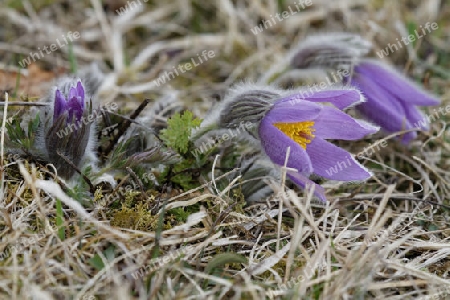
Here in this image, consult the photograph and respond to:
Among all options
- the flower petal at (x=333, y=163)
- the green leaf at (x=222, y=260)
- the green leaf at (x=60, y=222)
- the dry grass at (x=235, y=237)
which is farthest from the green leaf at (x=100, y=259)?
the flower petal at (x=333, y=163)

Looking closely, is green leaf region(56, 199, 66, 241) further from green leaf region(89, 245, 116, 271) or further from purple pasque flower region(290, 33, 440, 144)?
purple pasque flower region(290, 33, 440, 144)

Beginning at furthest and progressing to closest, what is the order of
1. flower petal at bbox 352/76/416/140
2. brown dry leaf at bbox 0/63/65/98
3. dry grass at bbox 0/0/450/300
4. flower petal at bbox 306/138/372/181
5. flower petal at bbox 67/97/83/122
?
brown dry leaf at bbox 0/63/65/98
flower petal at bbox 352/76/416/140
flower petal at bbox 306/138/372/181
flower petal at bbox 67/97/83/122
dry grass at bbox 0/0/450/300

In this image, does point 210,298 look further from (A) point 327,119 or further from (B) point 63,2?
(B) point 63,2

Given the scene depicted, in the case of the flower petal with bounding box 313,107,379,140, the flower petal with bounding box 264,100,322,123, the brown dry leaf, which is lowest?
the flower petal with bounding box 313,107,379,140

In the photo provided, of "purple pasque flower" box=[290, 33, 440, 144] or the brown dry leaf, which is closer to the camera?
"purple pasque flower" box=[290, 33, 440, 144]

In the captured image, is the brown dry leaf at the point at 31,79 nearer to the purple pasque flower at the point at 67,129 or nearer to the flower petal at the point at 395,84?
the purple pasque flower at the point at 67,129

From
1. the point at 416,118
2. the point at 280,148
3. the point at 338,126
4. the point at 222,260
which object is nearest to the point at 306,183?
the point at 280,148

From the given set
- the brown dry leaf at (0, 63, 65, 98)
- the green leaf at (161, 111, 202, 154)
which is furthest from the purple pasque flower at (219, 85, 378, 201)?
the brown dry leaf at (0, 63, 65, 98)
